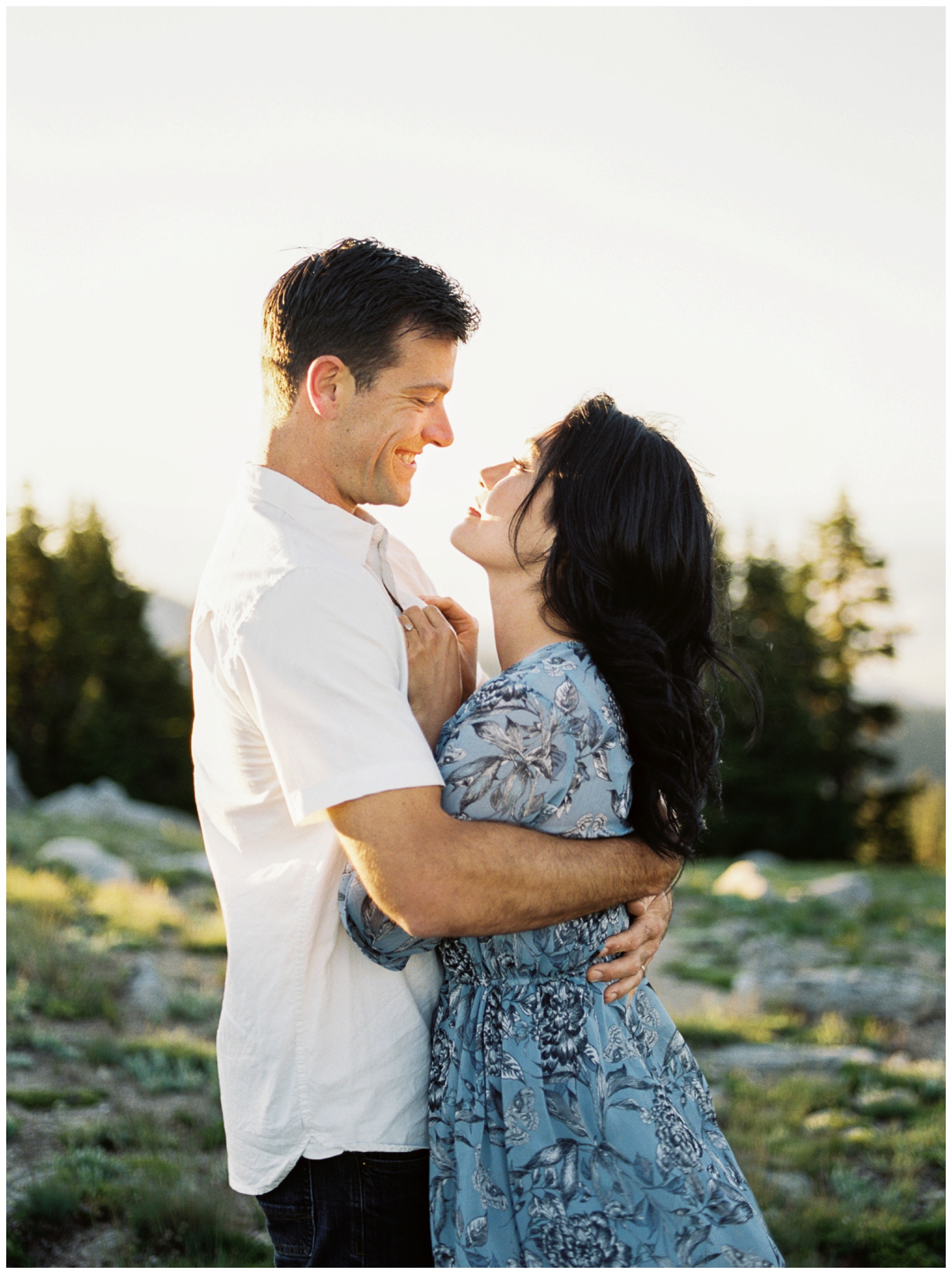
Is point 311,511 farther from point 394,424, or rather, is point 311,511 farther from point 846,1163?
point 846,1163

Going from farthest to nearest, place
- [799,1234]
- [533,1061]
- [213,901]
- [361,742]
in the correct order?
[213,901] → [799,1234] → [533,1061] → [361,742]

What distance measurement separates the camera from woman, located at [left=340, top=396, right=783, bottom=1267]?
2.10 m

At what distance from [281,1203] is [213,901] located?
28.6ft

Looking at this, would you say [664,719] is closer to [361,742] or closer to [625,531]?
[625,531]

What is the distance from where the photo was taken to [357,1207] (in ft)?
7.14

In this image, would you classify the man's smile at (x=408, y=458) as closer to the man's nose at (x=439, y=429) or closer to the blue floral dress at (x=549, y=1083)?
the man's nose at (x=439, y=429)

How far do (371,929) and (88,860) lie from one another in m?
10.00

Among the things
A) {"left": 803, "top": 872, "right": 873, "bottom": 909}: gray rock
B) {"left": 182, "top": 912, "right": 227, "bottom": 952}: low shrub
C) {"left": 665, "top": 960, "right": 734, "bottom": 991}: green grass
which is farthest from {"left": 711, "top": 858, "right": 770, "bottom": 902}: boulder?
{"left": 182, "top": 912, "right": 227, "bottom": 952}: low shrub

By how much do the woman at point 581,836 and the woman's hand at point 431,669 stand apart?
11 centimetres

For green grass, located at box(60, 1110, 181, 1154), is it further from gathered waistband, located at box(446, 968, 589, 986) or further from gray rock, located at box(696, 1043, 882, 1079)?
gray rock, located at box(696, 1043, 882, 1079)

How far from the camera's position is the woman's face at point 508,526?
247cm

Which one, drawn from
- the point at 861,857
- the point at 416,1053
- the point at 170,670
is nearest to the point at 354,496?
the point at 416,1053

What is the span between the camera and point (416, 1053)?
2.23 metres

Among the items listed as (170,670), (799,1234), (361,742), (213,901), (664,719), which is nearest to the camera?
(361,742)
